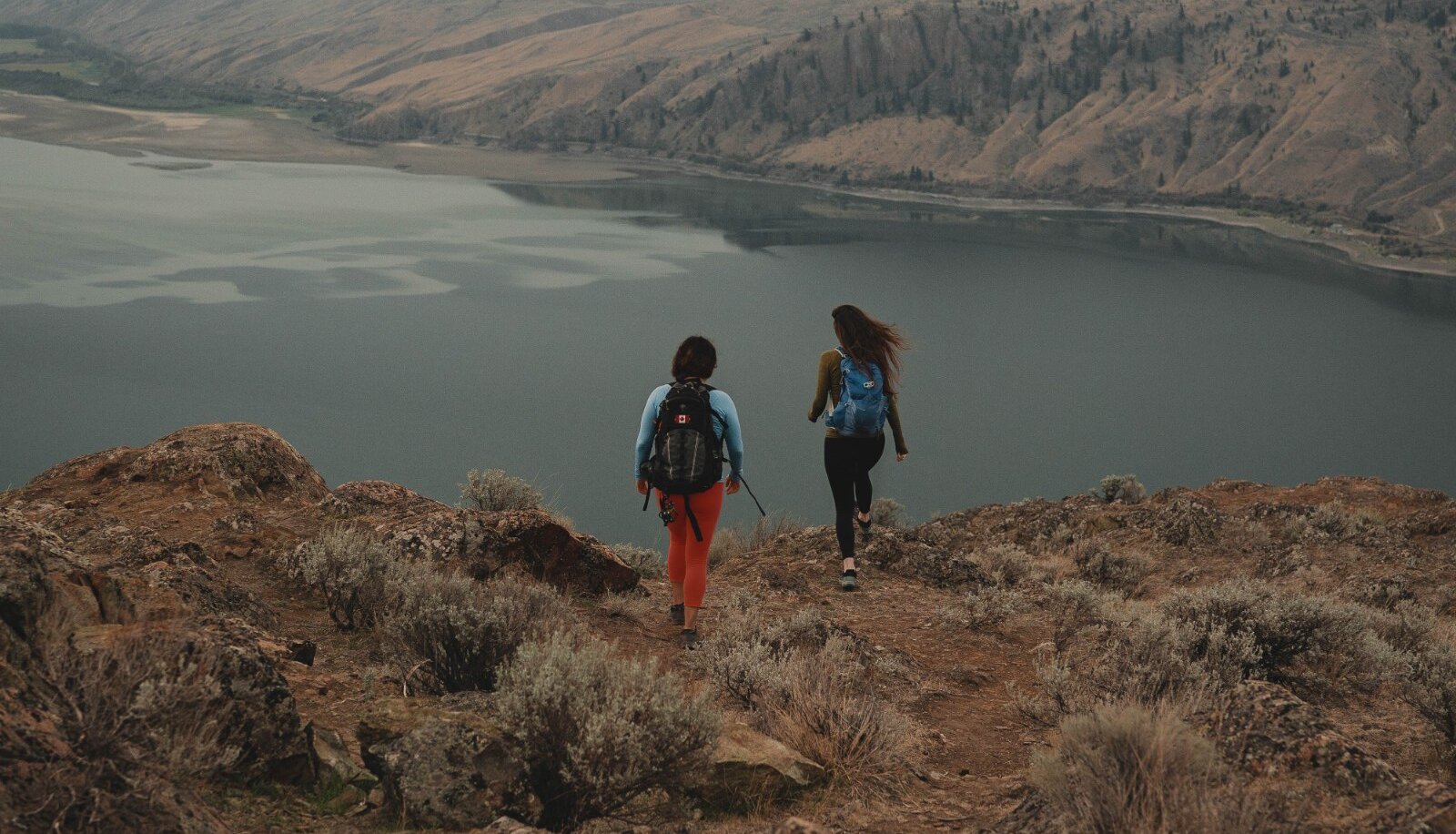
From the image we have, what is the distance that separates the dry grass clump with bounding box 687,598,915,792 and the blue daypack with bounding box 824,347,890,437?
1.30 m

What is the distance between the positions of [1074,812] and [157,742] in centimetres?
201

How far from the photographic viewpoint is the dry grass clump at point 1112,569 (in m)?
7.39

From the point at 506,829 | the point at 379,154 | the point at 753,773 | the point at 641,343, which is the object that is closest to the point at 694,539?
the point at 753,773

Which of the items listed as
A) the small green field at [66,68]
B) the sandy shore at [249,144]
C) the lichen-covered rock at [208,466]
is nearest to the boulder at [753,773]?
the lichen-covered rock at [208,466]

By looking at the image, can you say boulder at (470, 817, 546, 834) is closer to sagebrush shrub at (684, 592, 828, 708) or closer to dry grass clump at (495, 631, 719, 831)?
dry grass clump at (495, 631, 719, 831)

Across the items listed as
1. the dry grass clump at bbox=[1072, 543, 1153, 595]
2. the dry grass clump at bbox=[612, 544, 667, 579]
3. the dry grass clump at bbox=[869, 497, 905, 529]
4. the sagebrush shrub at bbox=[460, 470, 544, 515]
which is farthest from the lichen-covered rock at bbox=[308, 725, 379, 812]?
the dry grass clump at bbox=[869, 497, 905, 529]

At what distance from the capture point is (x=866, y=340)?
18.7 ft

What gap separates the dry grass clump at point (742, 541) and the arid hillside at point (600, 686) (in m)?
1.11

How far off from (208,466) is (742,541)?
3.88 meters

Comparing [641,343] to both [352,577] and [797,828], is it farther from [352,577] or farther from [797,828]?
[797,828]

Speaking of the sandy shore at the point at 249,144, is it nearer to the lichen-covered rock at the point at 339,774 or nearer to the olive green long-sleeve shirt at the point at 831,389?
the olive green long-sleeve shirt at the point at 831,389

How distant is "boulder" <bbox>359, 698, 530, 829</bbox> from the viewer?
9.12ft

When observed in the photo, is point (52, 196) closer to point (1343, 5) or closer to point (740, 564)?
point (740, 564)

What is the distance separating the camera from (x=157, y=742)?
8.07 ft
